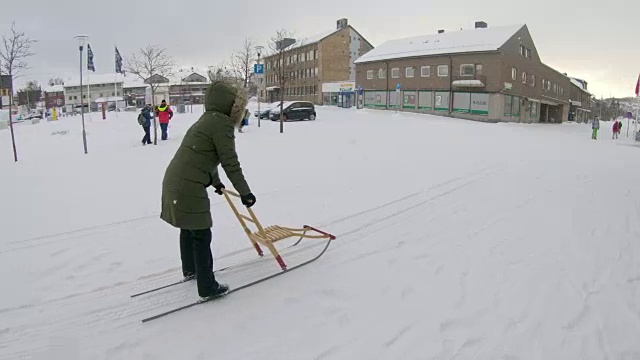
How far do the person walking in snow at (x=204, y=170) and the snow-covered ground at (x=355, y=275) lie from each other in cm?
63

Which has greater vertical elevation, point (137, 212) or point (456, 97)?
point (456, 97)

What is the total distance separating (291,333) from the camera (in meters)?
3.33

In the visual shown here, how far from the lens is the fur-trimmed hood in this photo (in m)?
3.66

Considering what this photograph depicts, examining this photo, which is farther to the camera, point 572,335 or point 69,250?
point 69,250

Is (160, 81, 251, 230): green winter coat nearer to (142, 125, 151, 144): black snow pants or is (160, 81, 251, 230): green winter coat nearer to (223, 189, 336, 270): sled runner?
(223, 189, 336, 270): sled runner

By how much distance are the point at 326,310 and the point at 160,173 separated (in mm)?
7274

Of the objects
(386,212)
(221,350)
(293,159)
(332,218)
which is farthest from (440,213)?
(293,159)

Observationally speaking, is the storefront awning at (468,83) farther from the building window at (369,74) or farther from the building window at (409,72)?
the building window at (369,74)

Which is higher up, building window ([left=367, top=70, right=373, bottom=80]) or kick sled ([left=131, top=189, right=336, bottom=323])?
building window ([left=367, top=70, right=373, bottom=80])

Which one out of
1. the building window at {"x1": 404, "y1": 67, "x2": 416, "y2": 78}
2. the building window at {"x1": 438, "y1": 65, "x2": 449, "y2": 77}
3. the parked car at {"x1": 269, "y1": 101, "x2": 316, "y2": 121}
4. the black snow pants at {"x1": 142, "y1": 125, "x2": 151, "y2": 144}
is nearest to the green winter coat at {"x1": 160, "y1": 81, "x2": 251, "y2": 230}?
the black snow pants at {"x1": 142, "y1": 125, "x2": 151, "y2": 144}

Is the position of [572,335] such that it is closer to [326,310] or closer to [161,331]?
[326,310]

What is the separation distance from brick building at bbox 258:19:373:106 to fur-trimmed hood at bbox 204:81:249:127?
52.4m

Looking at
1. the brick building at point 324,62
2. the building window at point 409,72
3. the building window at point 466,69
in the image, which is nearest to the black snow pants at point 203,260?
the building window at point 466,69

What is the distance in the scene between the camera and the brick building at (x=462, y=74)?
39.0 metres
